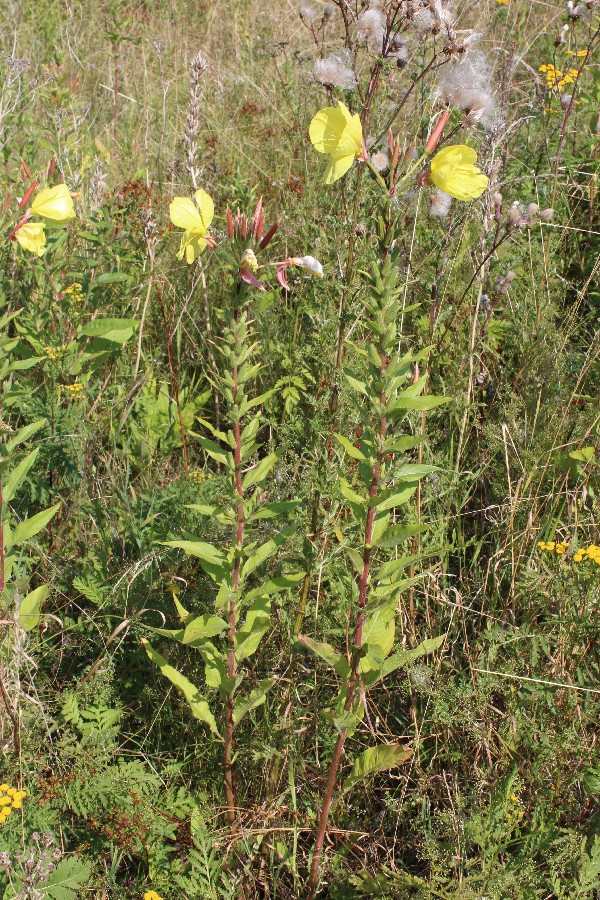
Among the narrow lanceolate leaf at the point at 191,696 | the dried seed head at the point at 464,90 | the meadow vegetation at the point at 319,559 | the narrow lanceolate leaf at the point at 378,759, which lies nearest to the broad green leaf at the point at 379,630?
the meadow vegetation at the point at 319,559

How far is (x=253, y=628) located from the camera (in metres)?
1.77

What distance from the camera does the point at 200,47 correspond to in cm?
527

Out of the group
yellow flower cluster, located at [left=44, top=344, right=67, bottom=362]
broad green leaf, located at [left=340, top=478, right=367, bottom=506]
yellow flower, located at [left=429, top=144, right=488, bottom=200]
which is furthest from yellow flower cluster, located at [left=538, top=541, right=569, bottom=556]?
yellow flower cluster, located at [left=44, top=344, right=67, bottom=362]

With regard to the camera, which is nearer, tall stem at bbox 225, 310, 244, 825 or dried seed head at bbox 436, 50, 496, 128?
tall stem at bbox 225, 310, 244, 825

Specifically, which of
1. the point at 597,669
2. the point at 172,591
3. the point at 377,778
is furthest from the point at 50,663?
the point at 597,669

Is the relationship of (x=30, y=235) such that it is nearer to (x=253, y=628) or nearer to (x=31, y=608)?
(x=31, y=608)

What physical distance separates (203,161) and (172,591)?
2574mm

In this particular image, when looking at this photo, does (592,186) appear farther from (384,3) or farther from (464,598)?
(464,598)

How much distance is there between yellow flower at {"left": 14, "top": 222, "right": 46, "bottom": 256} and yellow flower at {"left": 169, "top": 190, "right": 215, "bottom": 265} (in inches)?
20.2

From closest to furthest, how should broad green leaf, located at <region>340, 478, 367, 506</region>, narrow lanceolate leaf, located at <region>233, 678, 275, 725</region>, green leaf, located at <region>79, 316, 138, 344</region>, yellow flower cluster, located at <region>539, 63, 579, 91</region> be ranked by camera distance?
broad green leaf, located at <region>340, 478, 367, 506</region> → narrow lanceolate leaf, located at <region>233, 678, 275, 725</region> → green leaf, located at <region>79, 316, 138, 344</region> → yellow flower cluster, located at <region>539, 63, 579, 91</region>

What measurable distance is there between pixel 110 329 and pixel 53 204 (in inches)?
30.2

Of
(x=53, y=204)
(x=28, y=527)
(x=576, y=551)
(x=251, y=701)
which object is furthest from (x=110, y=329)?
(x=576, y=551)

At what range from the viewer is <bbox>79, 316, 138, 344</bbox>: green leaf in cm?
269

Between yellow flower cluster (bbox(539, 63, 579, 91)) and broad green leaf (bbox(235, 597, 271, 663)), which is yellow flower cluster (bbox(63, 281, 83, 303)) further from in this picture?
yellow flower cluster (bbox(539, 63, 579, 91))
